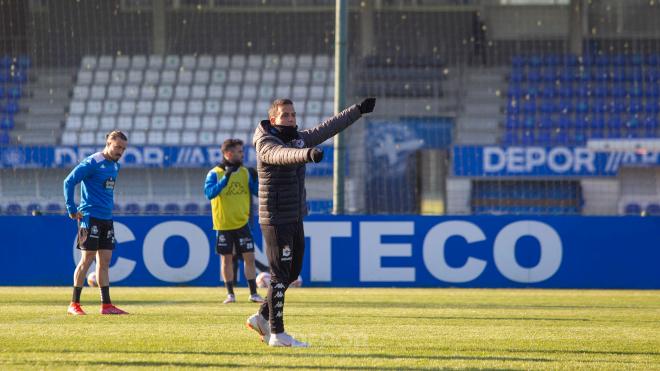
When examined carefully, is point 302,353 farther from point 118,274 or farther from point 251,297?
point 118,274

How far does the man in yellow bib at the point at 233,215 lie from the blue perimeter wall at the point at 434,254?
2972 millimetres

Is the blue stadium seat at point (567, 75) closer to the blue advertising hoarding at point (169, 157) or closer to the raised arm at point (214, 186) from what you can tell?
the blue advertising hoarding at point (169, 157)

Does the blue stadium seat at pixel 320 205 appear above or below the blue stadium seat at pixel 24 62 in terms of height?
below

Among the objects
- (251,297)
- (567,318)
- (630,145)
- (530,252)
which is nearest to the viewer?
(567,318)

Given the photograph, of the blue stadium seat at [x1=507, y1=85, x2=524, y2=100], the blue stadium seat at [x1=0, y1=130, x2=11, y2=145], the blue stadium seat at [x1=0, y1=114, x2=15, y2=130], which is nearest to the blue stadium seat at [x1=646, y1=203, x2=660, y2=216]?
the blue stadium seat at [x1=507, y1=85, x2=524, y2=100]

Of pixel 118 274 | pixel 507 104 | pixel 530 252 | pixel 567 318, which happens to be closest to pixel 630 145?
pixel 507 104

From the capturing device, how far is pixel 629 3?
90.3 feet

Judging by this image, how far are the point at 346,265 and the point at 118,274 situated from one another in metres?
3.21

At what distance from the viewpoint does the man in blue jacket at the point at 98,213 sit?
10672 millimetres

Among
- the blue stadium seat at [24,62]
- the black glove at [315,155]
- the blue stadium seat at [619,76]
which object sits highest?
the blue stadium seat at [24,62]

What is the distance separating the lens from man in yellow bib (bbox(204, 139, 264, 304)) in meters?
12.7

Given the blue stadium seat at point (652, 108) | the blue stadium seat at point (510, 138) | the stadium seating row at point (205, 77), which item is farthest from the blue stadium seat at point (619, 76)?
the stadium seating row at point (205, 77)

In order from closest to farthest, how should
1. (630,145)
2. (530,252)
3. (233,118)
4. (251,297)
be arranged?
(251,297), (530,252), (630,145), (233,118)

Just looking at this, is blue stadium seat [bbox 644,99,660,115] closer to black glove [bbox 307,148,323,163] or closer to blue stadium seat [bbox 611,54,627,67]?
blue stadium seat [bbox 611,54,627,67]
